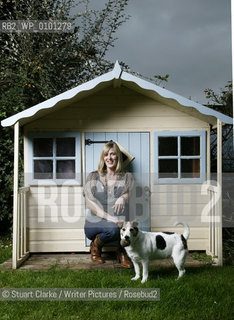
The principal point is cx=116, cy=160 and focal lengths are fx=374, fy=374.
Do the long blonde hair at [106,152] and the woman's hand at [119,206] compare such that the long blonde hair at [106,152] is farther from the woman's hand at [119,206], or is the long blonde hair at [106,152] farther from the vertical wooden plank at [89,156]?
the vertical wooden plank at [89,156]

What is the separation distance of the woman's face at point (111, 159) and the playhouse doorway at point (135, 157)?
2.17 ft

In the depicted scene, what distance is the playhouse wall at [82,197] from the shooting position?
5.94 m

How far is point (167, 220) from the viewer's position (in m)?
6.04

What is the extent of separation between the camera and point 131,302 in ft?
12.6

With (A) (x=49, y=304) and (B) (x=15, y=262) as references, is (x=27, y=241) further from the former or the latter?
(A) (x=49, y=304)

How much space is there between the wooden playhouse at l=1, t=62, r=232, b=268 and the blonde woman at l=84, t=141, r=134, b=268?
2.14ft

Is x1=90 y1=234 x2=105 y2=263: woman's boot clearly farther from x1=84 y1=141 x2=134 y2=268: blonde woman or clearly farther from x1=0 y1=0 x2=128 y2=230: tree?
x1=0 y1=0 x2=128 y2=230: tree

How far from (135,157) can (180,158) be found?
720mm

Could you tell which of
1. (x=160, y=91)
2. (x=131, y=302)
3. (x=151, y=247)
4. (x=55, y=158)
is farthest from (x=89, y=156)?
(x=131, y=302)

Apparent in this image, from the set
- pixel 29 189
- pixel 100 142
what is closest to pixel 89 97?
pixel 100 142

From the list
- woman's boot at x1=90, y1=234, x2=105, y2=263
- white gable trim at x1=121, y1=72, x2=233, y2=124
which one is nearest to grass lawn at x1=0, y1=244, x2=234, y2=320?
woman's boot at x1=90, y1=234, x2=105, y2=263

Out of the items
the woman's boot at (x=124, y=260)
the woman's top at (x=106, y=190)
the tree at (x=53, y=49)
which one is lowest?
the woman's boot at (x=124, y=260)

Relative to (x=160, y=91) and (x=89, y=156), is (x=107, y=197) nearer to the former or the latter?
(x=89, y=156)

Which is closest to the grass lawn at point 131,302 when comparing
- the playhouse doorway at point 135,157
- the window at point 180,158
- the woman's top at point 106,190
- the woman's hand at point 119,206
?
the woman's hand at point 119,206
